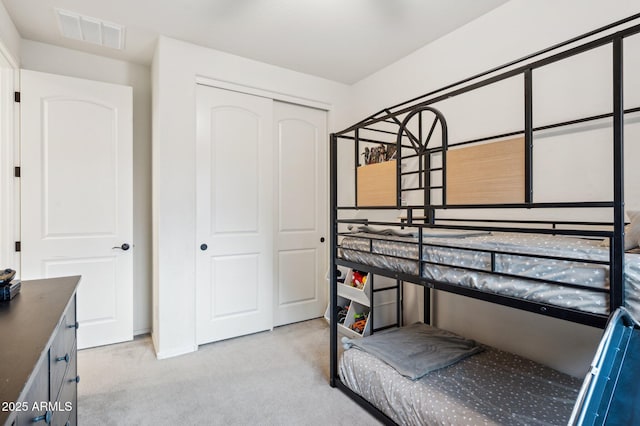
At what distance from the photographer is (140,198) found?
3053 mm

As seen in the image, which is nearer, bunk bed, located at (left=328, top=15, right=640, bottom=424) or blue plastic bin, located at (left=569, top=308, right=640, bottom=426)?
blue plastic bin, located at (left=569, top=308, right=640, bottom=426)

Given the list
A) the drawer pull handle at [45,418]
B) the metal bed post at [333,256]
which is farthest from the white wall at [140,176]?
the drawer pull handle at [45,418]

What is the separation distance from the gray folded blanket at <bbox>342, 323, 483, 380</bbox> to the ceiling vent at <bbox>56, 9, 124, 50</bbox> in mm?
2833

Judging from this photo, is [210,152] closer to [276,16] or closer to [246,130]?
[246,130]

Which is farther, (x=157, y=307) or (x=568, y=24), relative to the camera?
(x=157, y=307)

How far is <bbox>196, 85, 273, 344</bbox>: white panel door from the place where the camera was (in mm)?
2805

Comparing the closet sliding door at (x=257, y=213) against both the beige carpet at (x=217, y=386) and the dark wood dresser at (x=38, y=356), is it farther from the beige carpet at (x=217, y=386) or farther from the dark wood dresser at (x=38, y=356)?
the dark wood dresser at (x=38, y=356)

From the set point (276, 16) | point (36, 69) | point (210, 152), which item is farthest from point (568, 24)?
point (36, 69)

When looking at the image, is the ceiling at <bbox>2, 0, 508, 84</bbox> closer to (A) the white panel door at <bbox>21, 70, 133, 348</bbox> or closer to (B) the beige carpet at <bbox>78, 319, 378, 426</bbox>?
(A) the white panel door at <bbox>21, 70, 133, 348</bbox>

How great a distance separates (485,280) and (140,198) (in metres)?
2.95

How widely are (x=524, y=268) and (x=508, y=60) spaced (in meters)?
1.61

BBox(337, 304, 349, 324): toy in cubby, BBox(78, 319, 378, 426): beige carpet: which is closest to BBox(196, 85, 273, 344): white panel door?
BBox(78, 319, 378, 426): beige carpet

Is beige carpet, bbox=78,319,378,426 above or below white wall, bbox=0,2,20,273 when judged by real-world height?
below

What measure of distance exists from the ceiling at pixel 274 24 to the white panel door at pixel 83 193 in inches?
18.8
